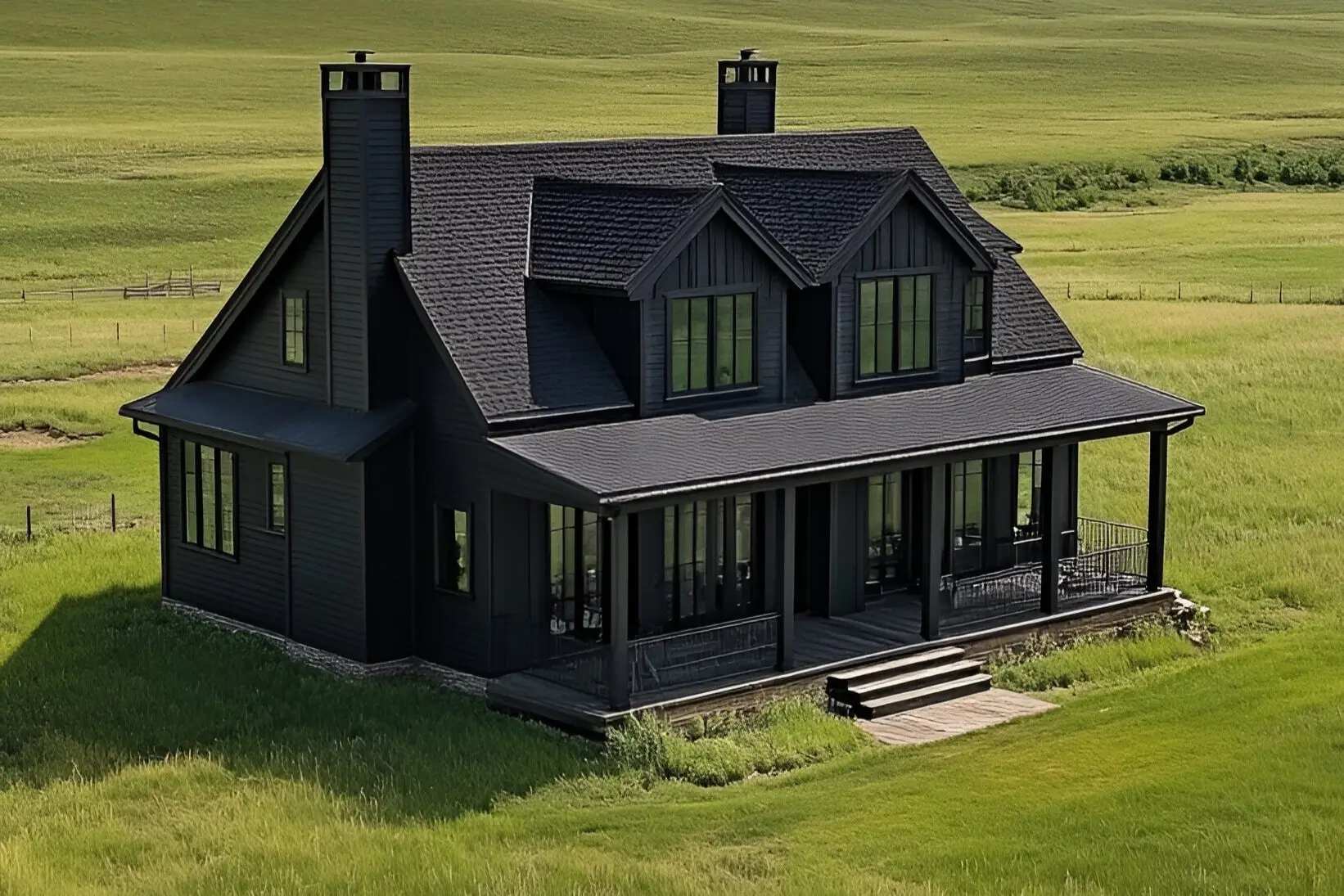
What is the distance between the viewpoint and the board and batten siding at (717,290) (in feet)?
92.5

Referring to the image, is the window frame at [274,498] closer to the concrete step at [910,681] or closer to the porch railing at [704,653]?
the porch railing at [704,653]

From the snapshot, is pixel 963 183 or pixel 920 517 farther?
pixel 963 183

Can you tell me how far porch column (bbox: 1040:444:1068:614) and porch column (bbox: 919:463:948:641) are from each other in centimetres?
191

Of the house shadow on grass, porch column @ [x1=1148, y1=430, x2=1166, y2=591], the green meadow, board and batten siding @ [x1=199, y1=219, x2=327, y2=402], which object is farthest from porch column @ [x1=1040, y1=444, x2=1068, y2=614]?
board and batten siding @ [x1=199, y1=219, x2=327, y2=402]

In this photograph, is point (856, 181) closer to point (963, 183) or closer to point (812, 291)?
point (812, 291)

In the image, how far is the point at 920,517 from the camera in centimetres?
3170

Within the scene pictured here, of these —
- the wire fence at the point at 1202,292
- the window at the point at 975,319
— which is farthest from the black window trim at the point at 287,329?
the wire fence at the point at 1202,292

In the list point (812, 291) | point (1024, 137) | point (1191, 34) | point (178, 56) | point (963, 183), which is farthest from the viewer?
point (1191, 34)

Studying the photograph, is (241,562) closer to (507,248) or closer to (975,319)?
(507,248)

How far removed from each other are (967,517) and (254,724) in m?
11.9

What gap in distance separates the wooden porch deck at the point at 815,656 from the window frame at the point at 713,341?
351cm

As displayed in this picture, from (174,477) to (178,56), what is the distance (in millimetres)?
125702

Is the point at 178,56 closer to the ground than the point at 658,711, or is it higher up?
higher up

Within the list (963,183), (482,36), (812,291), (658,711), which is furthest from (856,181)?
(482,36)
